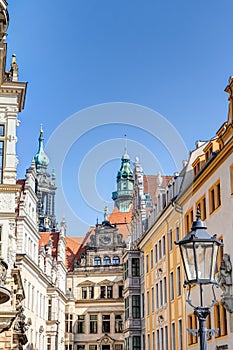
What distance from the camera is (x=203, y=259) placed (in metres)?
7.99

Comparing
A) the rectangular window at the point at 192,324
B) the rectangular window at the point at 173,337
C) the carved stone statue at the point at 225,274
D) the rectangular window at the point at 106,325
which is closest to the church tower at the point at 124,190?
the rectangular window at the point at 106,325

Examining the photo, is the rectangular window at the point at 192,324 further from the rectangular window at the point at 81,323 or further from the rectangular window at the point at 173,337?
the rectangular window at the point at 81,323

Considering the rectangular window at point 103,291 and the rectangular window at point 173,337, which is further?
the rectangular window at point 103,291

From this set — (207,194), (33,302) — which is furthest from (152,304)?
(207,194)

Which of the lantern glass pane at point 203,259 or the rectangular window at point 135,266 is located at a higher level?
the rectangular window at point 135,266

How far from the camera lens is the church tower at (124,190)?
259 ft

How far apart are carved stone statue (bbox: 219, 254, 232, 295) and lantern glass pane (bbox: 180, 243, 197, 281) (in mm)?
12192

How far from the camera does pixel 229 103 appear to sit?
69.6 feet

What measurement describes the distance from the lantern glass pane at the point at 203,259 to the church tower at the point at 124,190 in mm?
68576

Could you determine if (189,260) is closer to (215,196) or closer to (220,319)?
(220,319)

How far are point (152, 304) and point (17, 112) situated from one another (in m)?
16.7

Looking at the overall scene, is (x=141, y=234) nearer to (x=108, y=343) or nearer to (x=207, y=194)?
(x=207, y=194)

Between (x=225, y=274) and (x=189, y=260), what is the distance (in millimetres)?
12546

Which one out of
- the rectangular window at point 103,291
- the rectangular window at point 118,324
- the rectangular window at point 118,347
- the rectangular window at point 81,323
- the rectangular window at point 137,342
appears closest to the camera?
the rectangular window at point 137,342
